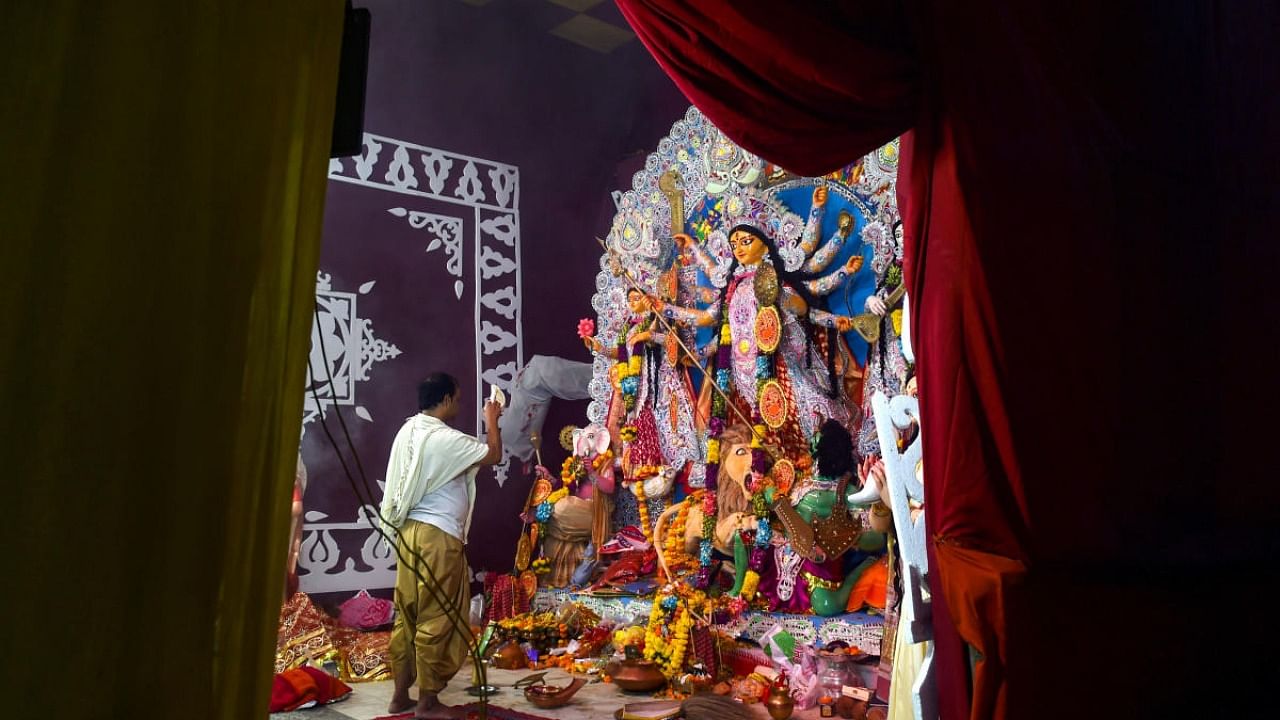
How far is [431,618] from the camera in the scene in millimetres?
4703

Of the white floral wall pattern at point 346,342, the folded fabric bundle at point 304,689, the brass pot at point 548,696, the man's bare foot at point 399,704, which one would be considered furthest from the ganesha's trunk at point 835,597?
the white floral wall pattern at point 346,342

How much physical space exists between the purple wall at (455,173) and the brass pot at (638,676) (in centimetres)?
278

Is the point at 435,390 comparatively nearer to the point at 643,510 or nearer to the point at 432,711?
the point at 432,711

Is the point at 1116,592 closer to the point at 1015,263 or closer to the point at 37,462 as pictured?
the point at 1015,263

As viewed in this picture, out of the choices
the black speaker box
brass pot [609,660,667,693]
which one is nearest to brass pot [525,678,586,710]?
brass pot [609,660,667,693]

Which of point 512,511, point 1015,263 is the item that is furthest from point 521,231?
point 1015,263

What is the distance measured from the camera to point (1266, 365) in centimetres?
274

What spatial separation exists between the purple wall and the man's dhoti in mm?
2295

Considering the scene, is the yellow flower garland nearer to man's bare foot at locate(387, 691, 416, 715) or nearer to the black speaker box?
man's bare foot at locate(387, 691, 416, 715)

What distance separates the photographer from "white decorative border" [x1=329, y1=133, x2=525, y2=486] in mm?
7516

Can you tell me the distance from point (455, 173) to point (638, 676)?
4.67 metres

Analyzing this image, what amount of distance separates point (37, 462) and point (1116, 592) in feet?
8.04

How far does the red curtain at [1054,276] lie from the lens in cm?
240

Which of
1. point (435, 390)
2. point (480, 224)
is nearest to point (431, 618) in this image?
point (435, 390)
